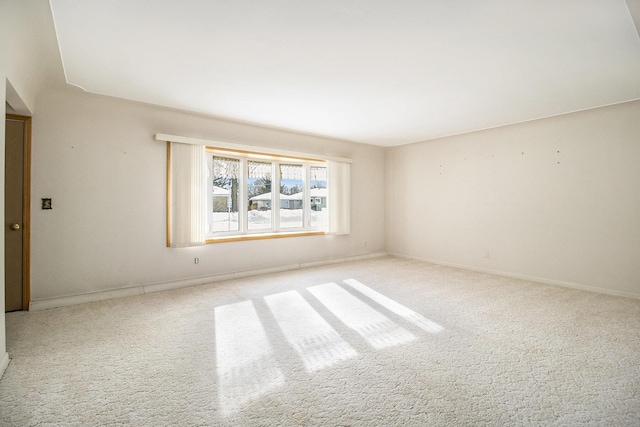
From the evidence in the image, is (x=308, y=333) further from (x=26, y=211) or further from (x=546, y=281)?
(x=546, y=281)

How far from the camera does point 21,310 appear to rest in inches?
128

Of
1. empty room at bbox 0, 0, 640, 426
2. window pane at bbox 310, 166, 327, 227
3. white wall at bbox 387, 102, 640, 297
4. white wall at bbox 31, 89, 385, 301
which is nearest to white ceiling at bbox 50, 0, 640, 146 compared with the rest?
empty room at bbox 0, 0, 640, 426

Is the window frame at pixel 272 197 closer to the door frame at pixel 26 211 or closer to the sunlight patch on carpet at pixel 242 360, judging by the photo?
the sunlight patch on carpet at pixel 242 360

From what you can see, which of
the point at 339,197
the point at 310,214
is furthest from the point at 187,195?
the point at 339,197

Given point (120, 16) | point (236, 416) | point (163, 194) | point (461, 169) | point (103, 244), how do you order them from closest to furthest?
1. point (236, 416)
2. point (120, 16)
3. point (103, 244)
4. point (163, 194)
5. point (461, 169)

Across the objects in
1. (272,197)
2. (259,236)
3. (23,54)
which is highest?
(23,54)

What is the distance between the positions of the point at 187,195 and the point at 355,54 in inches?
118

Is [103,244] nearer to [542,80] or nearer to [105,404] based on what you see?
[105,404]

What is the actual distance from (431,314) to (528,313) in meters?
1.10

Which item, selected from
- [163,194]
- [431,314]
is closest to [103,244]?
[163,194]

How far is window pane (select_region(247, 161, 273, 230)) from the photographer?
511cm

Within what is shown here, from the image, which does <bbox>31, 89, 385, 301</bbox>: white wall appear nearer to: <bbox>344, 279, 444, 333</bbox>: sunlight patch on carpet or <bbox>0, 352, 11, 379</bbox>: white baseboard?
<bbox>0, 352, 11, 379</bbox>: white baseboard

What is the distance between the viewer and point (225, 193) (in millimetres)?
4844

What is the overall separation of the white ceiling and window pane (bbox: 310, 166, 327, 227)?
1.85 m
